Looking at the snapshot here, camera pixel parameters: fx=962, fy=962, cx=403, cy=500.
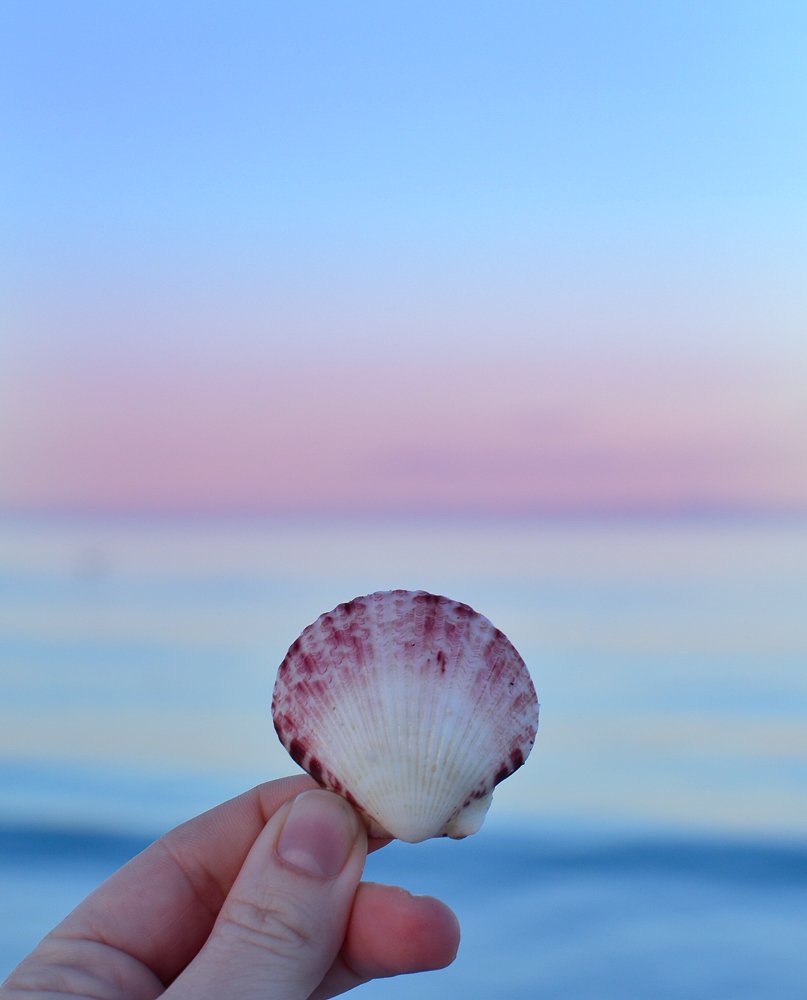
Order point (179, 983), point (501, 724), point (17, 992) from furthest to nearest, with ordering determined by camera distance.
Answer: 1. point (501, 724)
2. point (17, 992)
3. point (179, 983)

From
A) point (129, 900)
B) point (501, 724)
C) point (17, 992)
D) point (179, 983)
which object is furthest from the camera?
point (129, 900)

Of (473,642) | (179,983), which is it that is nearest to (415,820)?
(473,642)

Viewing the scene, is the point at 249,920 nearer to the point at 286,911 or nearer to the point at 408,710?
the point at 286,911

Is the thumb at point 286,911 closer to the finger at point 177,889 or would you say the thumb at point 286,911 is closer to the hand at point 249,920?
the hand at point 249,920

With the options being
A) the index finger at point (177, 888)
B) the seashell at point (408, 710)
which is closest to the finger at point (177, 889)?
the index finger at point (177, 888)

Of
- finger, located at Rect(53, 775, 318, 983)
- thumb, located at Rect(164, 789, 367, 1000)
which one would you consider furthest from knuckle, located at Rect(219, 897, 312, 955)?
finger, located at Rect(53, 775, 318, 983)

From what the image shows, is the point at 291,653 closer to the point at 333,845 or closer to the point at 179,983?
the point at 333,845
